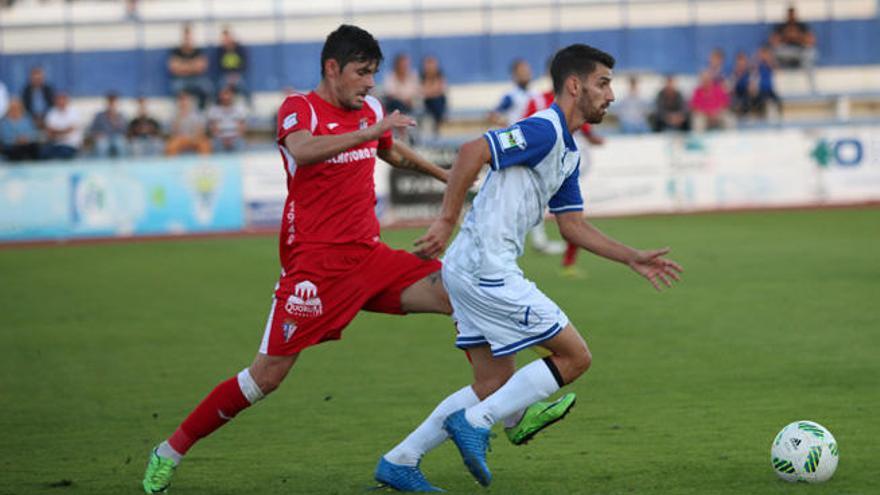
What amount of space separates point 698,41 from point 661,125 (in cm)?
612

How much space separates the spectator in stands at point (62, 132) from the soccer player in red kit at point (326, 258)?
18.2 meters

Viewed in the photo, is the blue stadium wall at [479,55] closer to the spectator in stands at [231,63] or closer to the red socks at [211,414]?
the spectator in stands at [231,63]

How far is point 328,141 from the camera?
6527 millimetres

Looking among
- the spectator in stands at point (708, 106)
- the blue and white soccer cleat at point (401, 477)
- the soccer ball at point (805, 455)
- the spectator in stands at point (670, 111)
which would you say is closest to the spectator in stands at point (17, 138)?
the spectator in stands at point (670, 111)

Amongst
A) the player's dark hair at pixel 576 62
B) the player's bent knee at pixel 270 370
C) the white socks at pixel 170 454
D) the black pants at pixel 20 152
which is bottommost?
the black pants at pixel 20 152

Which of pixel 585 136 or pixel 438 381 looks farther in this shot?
pixel 585 136

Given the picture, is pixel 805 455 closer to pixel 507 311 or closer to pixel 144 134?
pixel 507 311

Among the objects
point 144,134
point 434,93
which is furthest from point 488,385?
point 434,93

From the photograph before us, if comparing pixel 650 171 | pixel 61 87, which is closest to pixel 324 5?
pixel 61 87

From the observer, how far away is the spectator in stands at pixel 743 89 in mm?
28375

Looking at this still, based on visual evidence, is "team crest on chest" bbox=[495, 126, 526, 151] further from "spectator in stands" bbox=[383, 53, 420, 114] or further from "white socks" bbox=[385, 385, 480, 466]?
"spectator in stands" bbox=[383, 53, 420, 114]

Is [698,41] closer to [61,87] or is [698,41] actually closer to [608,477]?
[61,87]

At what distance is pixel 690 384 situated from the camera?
9195 mm

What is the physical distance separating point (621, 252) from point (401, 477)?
4.71ft
